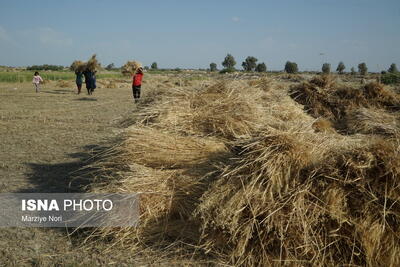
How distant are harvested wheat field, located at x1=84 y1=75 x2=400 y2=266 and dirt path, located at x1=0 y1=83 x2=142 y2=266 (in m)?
0.38

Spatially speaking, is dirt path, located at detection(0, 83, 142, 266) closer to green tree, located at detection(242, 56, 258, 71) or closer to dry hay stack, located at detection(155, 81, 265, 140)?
dry hay stack, located at detection(155, 81, 265, 140)

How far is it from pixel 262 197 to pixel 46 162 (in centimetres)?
458

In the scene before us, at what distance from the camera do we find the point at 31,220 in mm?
3764

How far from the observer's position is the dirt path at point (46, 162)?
3.07 m

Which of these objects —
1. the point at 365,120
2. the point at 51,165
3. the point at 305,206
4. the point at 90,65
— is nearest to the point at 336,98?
→ the point at 365,120

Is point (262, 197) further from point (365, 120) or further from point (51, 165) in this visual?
point (51, 165)

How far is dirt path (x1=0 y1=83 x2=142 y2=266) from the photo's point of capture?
121 inches

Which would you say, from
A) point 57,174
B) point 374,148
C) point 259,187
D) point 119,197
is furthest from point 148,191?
point 57,174

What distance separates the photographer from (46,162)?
19.7 feet

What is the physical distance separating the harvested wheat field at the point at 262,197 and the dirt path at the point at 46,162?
1.23ft

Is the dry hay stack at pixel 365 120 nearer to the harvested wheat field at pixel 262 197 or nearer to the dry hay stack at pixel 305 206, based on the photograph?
the harvested wheat field at pixel 262 197

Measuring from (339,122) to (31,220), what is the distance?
18.2ft

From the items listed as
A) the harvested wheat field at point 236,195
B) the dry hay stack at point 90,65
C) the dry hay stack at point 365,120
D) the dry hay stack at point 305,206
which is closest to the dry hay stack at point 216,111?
the harvested wheat field at point 236,195

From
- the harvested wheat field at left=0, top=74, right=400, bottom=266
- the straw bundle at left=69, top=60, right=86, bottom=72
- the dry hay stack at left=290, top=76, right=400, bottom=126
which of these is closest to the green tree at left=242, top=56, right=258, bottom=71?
the dry hay stack at left=290, top=76, right=400, bottom=126
